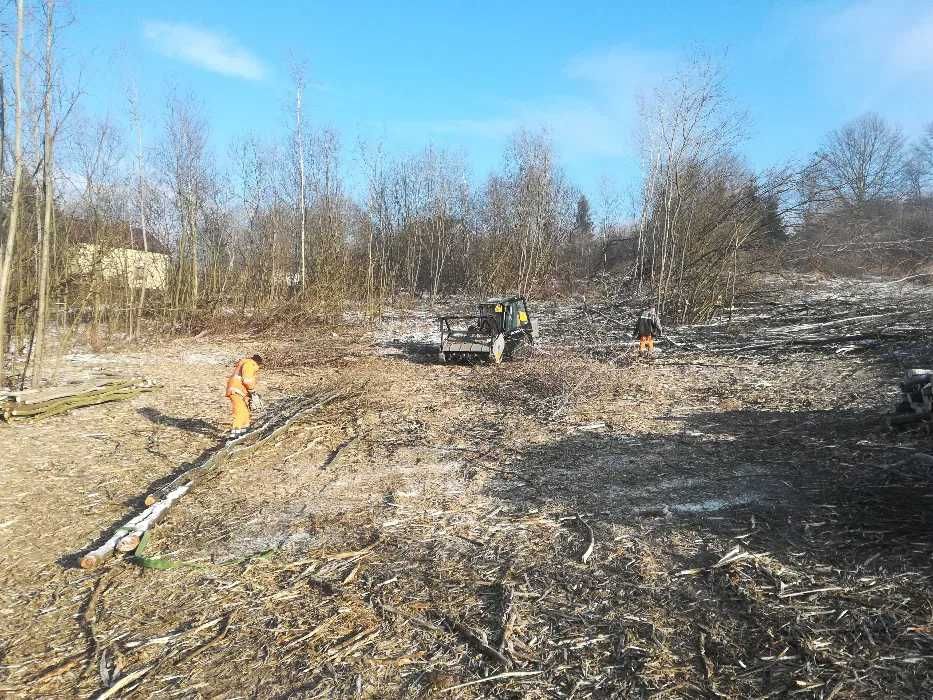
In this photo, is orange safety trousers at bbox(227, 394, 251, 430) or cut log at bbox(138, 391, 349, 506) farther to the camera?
orange safety trousers at bbox(227, 394, 251, 430)

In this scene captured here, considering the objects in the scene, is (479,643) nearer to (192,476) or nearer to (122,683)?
(122,683)

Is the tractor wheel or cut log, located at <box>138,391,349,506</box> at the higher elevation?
the tractor wheel

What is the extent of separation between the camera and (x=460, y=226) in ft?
110

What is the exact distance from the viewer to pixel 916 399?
633cm

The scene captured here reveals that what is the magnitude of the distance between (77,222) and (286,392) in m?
8.53

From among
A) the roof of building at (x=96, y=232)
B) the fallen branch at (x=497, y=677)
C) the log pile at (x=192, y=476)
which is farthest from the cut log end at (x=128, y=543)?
the roof of building at (x=96, y=232)

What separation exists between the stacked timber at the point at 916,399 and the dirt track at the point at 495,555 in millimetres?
249

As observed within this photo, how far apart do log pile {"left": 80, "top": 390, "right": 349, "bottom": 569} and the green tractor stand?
3.96m

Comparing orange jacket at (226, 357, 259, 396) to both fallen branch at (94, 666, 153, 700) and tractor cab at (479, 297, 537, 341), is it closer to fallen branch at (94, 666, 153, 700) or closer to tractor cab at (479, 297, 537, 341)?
fallen branch at (94, 666, 153, 700)

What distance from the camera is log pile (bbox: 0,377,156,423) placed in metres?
9.09

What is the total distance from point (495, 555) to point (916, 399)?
5046 mm

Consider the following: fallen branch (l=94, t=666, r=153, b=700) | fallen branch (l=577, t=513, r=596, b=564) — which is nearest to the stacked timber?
fallen branch (l=577, t=513, r=596, b=564)

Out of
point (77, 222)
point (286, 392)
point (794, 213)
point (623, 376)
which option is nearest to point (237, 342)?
point (77, 222)

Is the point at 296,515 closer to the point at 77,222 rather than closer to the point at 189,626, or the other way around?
the point at 189,626
